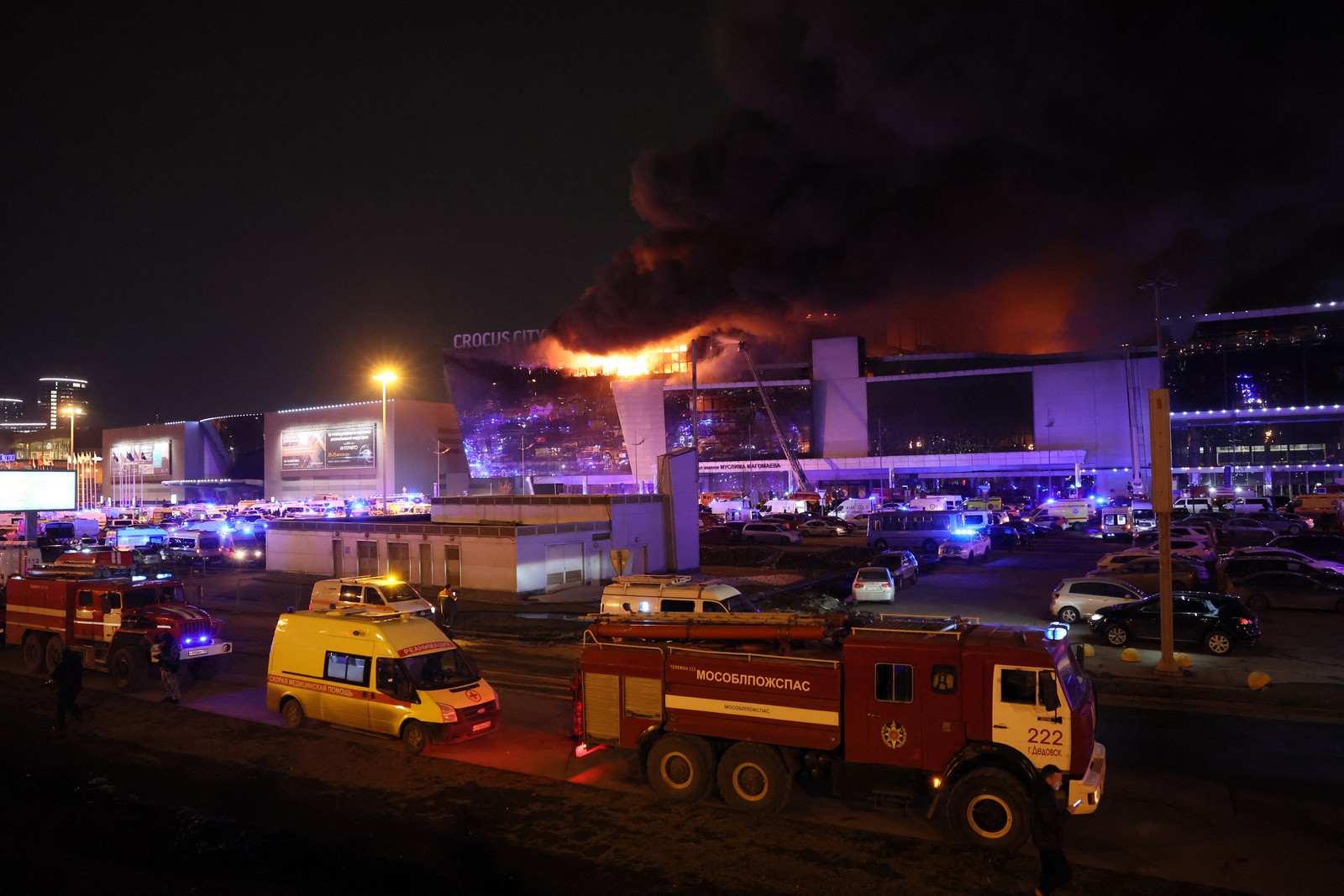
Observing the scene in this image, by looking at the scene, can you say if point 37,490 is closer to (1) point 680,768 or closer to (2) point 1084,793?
(1) point 680,768

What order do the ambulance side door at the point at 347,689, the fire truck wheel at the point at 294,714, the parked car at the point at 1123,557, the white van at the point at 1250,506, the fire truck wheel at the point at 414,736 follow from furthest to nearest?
the white van at the point at 1250,506 < the parked car at the point at 1123,557 < the fire truck wheel at the point at 294,714 < the ambulance side door at the point at 347,689 < the fire truck wheel at the point at 414,736

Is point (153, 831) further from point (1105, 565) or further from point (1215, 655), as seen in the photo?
point (1105, 565)

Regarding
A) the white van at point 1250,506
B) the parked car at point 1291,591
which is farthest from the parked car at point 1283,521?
the parked car at point 1291,591

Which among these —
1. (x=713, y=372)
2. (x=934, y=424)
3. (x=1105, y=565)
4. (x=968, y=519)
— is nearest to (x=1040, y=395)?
(x=934, y=424)

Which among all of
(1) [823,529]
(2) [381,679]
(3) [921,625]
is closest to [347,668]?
(2) [381,679]

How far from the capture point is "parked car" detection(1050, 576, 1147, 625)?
67.3ft

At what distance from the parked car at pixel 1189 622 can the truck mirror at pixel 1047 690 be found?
459 inches

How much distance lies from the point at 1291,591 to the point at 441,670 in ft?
73.7

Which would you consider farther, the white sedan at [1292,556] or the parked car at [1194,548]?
the parked car at [1194,548]

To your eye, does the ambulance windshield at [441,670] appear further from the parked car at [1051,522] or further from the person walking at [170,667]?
the parked car at [1051,522]

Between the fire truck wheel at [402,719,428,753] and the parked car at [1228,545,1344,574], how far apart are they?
79.4 feet

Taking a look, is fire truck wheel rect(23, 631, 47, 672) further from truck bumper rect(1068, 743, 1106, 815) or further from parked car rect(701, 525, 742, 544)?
parked car rect(701, 525, 742, 544)

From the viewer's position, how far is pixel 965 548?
35.9m

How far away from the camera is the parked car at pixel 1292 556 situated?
902 inches
